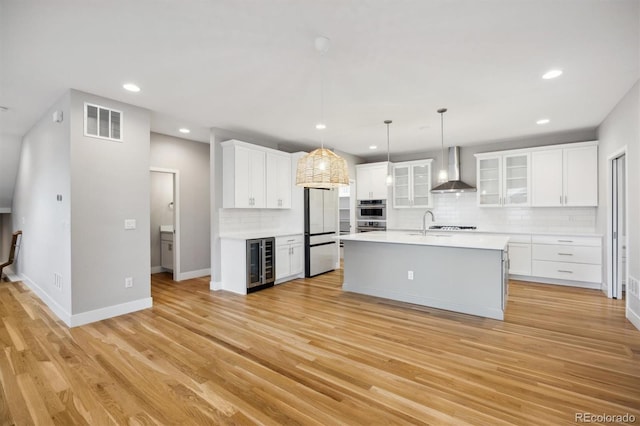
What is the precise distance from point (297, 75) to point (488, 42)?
174cm

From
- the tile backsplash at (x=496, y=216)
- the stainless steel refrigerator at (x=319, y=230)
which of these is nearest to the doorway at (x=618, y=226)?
the tile backsplash at (x=496, y=216)

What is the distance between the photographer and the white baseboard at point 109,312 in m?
3.44

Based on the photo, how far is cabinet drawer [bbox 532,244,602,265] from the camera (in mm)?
4832

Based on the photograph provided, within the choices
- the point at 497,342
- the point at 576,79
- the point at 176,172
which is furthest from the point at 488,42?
the point at 176,172

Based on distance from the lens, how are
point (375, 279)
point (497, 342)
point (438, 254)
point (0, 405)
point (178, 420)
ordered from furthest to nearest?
point (375, 279)
point (438, 254)
point (497, 342)
point (0, 405)
point (178, 420)

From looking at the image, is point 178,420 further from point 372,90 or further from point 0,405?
point 372,90

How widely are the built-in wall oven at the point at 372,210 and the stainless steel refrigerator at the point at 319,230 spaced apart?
116cm

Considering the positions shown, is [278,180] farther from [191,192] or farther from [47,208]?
[47,208]

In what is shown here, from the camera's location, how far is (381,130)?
17.3 ft

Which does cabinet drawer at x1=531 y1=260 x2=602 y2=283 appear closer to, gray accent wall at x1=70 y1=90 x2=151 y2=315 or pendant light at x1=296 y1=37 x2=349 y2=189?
pendant light at x1=296 y1=37 x2=349 y2=189

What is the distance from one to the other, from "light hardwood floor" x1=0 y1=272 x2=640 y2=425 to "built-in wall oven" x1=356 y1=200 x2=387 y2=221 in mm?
3441

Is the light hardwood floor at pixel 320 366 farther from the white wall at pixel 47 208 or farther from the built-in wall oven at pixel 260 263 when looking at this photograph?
the built-in wall oven at pixel 260 263

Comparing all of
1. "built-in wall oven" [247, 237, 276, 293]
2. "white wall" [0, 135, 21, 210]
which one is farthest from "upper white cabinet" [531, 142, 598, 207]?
"white wall" [0, 135, 21, 210]

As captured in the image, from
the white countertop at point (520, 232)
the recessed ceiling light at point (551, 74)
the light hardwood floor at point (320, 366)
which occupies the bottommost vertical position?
the light hardwood floor at point (320, 366)
